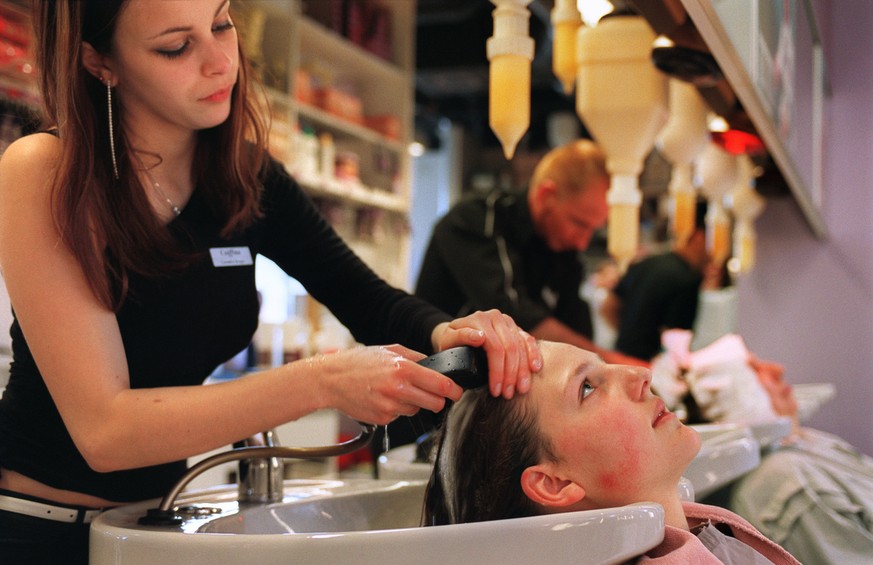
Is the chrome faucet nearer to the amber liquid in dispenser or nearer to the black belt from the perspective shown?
the black belt

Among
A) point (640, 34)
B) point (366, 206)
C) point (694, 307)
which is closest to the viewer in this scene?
point (640, 34)

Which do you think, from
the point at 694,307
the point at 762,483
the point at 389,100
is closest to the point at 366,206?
the point at 389,100

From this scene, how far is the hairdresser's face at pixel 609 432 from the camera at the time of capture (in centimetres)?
103

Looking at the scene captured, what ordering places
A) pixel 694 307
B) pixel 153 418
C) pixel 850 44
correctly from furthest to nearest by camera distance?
pixel 694 307
pixel 850 44
pixel 153 418

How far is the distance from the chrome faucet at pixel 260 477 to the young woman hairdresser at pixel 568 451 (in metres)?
0.21

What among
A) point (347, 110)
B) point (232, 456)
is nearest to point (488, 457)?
point (232, 456)

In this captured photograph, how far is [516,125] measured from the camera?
1.11 m

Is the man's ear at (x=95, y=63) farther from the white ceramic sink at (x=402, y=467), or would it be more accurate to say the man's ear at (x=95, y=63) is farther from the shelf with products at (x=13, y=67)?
the shelf with products at (x=13, y=67)

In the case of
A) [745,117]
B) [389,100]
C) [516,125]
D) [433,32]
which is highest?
[433,32]

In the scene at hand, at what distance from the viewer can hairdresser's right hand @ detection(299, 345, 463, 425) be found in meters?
0.86

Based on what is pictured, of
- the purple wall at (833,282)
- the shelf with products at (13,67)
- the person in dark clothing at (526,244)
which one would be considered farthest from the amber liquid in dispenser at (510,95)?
the shelf with products at (13,67)

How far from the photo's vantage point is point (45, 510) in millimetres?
1040

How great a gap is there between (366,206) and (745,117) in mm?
3242

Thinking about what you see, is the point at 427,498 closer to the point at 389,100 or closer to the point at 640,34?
the point at 640,34
